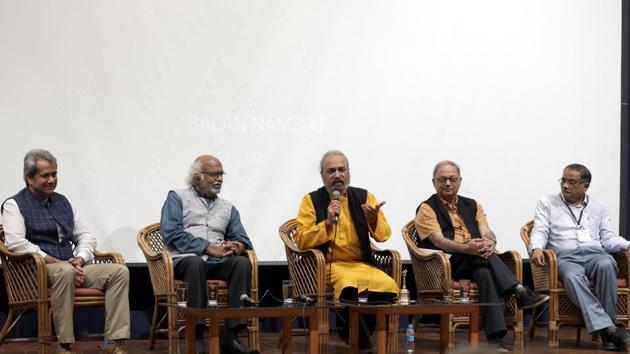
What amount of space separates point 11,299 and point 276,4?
2405 millimetres

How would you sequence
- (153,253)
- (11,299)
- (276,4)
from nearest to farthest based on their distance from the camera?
(11,299) → (153,253) → (276,4)

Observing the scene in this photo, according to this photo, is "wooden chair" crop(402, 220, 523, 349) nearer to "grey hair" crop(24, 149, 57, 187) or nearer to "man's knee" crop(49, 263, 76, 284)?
"man's knee" crop(49, 263, 76, 284)

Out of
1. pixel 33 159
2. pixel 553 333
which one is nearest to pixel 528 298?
pixel 553 333

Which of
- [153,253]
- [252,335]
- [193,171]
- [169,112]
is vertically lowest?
[252,335]

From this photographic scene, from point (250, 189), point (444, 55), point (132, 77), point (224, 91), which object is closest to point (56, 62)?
point (132, 77)

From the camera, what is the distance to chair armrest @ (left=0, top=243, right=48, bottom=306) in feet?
15.3

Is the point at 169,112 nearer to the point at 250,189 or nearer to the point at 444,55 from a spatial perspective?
the point at 250,189

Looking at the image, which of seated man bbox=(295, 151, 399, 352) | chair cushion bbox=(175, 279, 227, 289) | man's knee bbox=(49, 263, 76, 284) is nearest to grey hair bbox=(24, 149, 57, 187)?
man's knee bbox=(49, 263, 76, 284)

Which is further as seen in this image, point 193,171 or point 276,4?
point 276,4

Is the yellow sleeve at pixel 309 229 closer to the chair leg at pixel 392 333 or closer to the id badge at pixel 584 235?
the chair leg at pixel 392 333

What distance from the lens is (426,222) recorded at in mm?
5582

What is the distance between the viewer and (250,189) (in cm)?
596

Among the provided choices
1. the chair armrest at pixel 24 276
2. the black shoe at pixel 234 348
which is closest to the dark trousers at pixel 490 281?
the black shoe at pixel 234 348

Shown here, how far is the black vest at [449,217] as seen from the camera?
5625 millimetres
